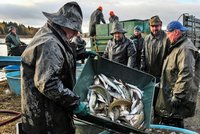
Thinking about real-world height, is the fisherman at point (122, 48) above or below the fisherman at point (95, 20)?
below

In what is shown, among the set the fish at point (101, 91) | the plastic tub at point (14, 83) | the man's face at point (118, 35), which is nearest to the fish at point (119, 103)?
the fish at point (101, 91)

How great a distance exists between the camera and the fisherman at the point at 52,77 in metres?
2.33

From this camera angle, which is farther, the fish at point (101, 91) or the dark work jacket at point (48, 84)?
the fish at point (101, 91)

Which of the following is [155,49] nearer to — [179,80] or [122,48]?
[122,48]

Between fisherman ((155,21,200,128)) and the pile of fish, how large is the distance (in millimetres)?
808

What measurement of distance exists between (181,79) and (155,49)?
1491mm

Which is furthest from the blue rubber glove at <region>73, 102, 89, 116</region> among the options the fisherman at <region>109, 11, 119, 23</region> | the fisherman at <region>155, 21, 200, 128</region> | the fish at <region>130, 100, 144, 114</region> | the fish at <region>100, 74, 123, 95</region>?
the fisherman at <region>109, 11, 119, 23</region>

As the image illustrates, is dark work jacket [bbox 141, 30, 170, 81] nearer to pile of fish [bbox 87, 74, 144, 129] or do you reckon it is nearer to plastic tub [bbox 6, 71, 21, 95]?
pile of fish [bbox 87, 74, 144, 129]

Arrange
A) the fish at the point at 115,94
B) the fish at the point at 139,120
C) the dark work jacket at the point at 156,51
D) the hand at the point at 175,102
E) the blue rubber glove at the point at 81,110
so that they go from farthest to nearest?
the dark work jacket at the point at 156,51 < the hand at the point at 175,102 < the fish at the point at 115,94 < the fish at the point at 139,120 < the blue rubber glove at the point at 81,110

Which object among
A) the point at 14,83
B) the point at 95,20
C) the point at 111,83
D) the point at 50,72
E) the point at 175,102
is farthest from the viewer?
the point at 95,20

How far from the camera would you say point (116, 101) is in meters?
3.20

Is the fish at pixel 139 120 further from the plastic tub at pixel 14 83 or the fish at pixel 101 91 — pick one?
the plastic tub at pixel 14 83

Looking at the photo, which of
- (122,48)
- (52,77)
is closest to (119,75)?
(52,77)

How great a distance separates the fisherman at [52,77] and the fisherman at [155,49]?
9.76 ft
